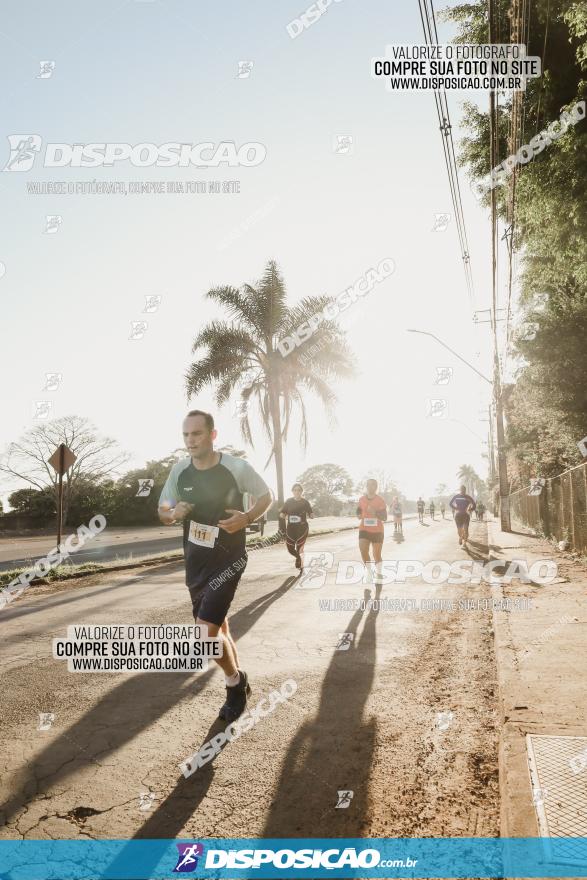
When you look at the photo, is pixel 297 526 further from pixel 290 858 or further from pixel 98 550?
pixel 98 550

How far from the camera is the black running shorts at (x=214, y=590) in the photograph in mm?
3922

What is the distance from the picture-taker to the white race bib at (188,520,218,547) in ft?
13.2

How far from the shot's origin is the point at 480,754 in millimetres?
3201

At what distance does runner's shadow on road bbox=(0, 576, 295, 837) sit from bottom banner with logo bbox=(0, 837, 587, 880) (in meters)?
0.28

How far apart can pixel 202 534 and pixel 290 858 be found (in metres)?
2.13

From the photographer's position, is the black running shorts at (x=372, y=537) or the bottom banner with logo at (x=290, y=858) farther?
the black running shorts at (x=372, y=537)

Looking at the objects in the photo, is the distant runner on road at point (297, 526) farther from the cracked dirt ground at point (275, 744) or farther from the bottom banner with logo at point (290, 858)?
the bottom banner with logo at point (290, 858)

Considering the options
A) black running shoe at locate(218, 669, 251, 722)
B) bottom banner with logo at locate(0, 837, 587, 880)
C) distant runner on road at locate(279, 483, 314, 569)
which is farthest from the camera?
distant runner on road at locate(279, 483, 314, 569)

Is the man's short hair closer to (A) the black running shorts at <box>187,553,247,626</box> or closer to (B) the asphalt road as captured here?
(A) the black running shorts at <box>187,553,247,626</box>

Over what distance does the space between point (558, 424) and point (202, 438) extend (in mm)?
14782

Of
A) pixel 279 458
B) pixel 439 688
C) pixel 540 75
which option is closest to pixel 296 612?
pixel 439 688

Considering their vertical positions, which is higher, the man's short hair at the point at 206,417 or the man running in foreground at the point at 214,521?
the man's short hair at the point at 206,417

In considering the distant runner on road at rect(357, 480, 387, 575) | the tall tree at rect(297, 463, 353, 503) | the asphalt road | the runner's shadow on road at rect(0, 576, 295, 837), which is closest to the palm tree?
the asphalt road

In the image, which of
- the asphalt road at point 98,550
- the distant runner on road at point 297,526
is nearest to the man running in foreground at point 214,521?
the distant runner on road at point 297,526
